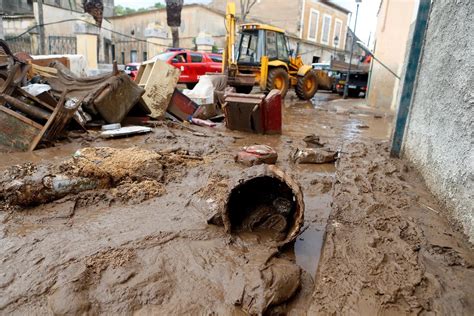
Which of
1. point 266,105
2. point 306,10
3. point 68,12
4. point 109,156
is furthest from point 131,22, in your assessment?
point 109,156

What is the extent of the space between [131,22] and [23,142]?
76.5 ft

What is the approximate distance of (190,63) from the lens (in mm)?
12391

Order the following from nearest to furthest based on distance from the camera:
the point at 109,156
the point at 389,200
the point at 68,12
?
the point at 389,200, the point at 109,156, the point at 68,12

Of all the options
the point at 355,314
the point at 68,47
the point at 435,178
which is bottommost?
the point at 355,314

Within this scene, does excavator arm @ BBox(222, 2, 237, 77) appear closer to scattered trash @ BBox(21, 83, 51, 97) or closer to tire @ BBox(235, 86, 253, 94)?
tire @ BBox(235, 86, 253, 94)

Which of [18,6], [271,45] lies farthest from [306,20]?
[18,6]

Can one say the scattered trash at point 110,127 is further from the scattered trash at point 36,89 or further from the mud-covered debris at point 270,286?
the mud-covered debris at point 270,286

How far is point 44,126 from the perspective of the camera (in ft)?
14.1

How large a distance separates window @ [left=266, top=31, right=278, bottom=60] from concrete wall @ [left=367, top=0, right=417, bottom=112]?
3584 mm

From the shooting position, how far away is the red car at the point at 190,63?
1218cm

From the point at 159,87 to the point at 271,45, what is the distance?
6238 millimetres

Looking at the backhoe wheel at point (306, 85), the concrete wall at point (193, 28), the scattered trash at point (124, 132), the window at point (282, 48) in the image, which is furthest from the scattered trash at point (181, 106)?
the concrete wall at point (193, 28)

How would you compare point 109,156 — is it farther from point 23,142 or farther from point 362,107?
point 362,107

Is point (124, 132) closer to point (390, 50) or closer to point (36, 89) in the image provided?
point (36, 89)
